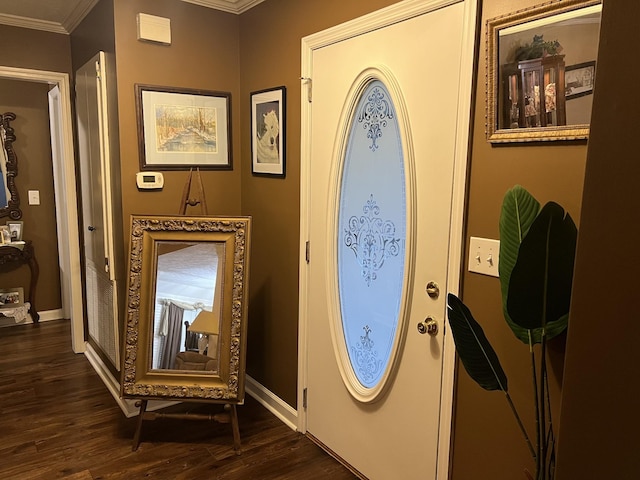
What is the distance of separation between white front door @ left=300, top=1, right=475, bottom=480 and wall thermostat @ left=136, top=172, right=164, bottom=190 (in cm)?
89

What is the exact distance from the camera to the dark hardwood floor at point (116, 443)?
2406mm

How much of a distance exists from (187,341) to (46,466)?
35.0 inches

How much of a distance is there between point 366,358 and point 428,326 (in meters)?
0.47

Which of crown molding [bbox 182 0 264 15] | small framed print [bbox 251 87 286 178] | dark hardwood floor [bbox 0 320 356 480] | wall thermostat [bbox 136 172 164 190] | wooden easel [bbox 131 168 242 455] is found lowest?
dark hardwood floor [bbox 0 320 356 480]

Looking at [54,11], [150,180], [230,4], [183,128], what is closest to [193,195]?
[150,180]

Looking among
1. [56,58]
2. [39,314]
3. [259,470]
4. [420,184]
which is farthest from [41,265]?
[420,184]

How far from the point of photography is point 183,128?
2.87 meters

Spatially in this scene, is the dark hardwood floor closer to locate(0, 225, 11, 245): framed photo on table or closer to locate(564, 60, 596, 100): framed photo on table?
locate(0, 225, 11, 245): framed photo on table

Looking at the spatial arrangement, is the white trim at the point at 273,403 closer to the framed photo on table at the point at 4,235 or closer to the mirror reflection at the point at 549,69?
the mirror reflection at the point at 549,69

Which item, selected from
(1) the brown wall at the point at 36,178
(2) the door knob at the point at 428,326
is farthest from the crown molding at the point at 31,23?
(2) the door knob at the point at 428,326

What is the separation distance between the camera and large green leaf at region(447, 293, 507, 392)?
1386 mm

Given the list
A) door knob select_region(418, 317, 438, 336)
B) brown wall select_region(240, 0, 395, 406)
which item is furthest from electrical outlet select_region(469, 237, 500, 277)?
brown wall select_region(240, 0, 395, 406)

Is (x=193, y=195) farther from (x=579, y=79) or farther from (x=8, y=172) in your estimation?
(x=8, y=172)

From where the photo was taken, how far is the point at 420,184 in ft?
6.23
